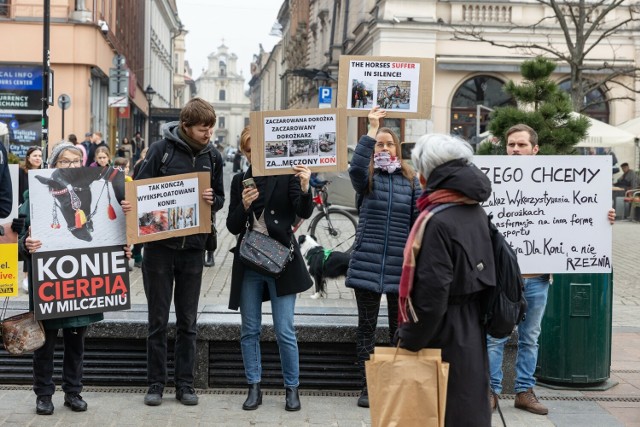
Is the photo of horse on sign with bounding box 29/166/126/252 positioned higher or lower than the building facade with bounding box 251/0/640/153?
lower

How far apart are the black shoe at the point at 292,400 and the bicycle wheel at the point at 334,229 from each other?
6.84 m

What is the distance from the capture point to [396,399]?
4.09 meters

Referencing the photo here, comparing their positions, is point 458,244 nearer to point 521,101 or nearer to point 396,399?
point 396,399

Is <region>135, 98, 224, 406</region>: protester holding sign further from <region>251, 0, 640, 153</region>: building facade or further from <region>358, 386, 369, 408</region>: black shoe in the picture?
<region>251, 0, 640, 153</region>: building facade

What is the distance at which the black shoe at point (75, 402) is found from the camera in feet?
20.1

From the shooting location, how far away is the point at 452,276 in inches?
162

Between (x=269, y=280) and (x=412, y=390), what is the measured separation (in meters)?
2.33

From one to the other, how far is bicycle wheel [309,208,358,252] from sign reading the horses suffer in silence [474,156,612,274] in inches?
263

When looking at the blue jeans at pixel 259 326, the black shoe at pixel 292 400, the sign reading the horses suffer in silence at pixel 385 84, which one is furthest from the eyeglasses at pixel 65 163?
the black shoe at pixel 292 400

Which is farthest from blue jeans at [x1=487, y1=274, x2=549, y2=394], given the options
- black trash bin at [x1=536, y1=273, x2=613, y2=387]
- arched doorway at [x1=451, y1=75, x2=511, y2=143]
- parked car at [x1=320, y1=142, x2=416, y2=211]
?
arched doorway at [x1=451, y1=75, x2=511, y2=143]

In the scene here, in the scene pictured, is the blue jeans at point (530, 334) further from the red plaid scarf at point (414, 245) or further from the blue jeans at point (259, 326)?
the red plaid scarf at point (414, 245)

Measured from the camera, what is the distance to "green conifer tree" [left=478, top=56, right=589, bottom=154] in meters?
7.31

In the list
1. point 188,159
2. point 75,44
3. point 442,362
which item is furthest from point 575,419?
point 75,44

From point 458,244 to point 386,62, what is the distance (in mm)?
2386
